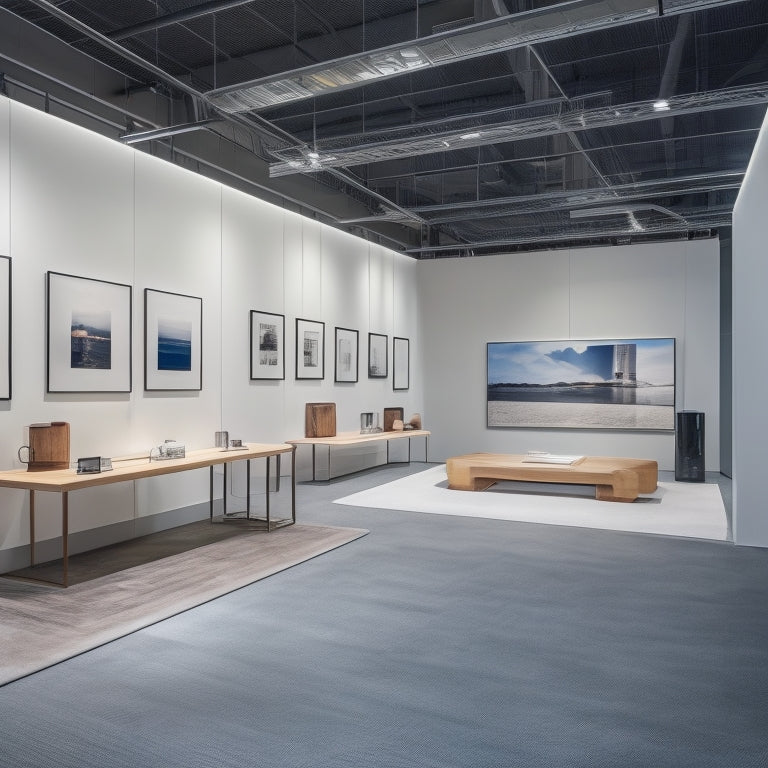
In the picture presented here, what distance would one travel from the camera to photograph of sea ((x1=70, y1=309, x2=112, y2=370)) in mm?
5332

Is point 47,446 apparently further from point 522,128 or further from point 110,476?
point 522,128

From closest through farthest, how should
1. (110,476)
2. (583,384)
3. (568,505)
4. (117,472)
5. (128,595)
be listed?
1. (128,595)
2. (110,476)
3. (117,472)
4. (568,505)
5. (583,384)

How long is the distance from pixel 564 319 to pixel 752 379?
5341mm

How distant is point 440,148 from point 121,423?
364 cm

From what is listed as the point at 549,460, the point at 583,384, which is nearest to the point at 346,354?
the point at 549,460

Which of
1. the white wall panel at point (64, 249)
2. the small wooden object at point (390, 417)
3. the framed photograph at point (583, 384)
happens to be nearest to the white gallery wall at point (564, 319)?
the framed photograph at point (583, 384)

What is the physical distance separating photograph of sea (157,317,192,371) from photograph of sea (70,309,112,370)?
1.91ft

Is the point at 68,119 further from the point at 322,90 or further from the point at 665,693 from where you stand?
the point at 665,693

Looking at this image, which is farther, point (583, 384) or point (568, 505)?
point (583, 384)

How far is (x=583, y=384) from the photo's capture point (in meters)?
10.4

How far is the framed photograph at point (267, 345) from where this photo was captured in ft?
24.8

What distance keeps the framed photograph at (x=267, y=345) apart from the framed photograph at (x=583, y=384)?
4094mm

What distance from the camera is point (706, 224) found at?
9.22m

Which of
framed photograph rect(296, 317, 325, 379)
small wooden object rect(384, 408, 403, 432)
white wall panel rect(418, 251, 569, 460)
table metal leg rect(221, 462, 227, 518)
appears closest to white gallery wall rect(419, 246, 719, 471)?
white wall panel rect(418, 251, 569, 460)
